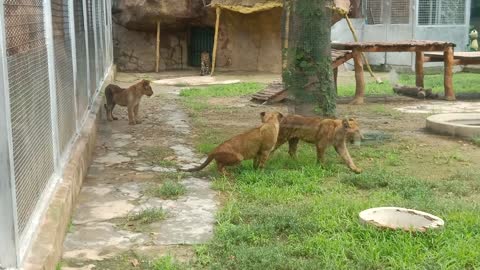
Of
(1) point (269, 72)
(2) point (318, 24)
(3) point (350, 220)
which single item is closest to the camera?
(3) point (350, 220)

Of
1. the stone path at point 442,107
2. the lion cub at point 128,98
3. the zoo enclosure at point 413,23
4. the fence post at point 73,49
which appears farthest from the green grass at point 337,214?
the zoo enclosure at point 413,23

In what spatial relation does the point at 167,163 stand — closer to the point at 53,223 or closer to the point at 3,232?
the point at 53,223

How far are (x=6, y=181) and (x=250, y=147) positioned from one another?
142 inches

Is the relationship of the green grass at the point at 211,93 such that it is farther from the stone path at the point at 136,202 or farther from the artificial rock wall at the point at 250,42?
the artificial rock wall at the point at 250,42

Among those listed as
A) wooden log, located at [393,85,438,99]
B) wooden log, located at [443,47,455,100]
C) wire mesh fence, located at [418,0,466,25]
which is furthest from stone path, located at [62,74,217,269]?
wire mesh fence, located at [418,0,466,25]

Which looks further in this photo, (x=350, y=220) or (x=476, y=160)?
(x=476, y=160)

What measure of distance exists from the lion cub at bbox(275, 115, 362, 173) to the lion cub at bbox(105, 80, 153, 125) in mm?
3725

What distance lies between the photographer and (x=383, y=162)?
7188mm

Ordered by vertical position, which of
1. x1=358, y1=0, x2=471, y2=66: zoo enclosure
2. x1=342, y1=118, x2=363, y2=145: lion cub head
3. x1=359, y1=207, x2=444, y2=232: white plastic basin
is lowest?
x1=359, y1=207, x2=444, y2=232: white plastic basin

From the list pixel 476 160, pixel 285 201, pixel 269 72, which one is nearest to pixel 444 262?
pixel 285 201

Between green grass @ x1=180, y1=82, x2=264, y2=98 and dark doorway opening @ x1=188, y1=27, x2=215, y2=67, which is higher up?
dark doorway opening @ x1=188, y1=27, x2=215, y2=67

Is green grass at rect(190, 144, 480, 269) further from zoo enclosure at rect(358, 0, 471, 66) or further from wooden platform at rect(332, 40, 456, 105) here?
zoo enclosure at rect(358, 0, 471, 66)

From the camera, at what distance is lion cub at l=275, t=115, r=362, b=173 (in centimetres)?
679

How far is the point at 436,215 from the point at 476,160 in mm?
2740
